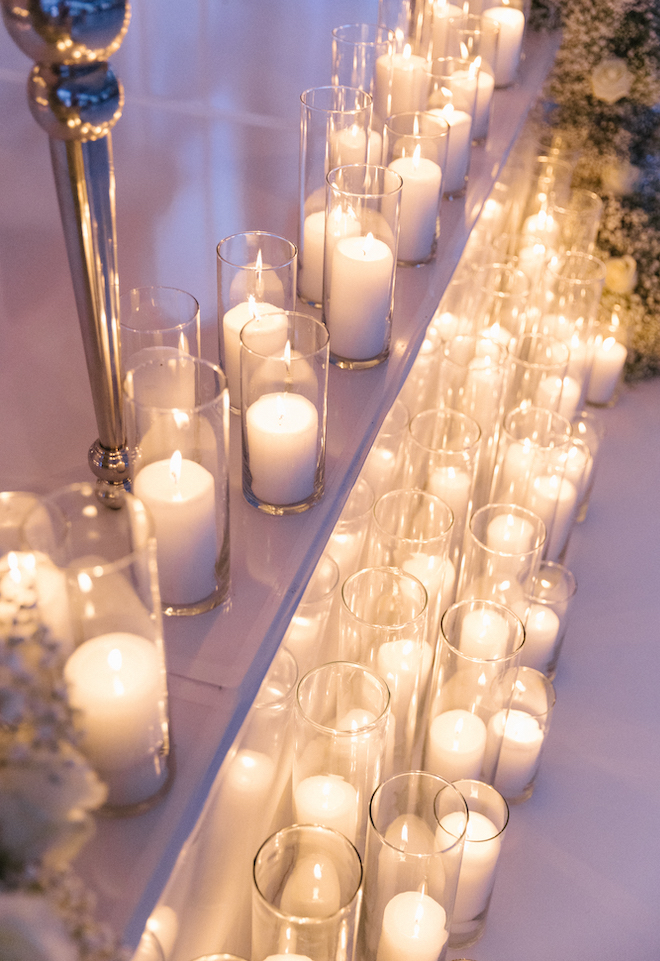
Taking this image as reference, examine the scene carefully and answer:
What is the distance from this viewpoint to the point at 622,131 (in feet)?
6.54

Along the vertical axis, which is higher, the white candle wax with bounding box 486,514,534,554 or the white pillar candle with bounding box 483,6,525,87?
the white pillar candle with bounding box 483,6,525,87

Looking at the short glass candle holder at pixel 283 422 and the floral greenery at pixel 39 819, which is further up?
the floral greenery at pixel 39 819

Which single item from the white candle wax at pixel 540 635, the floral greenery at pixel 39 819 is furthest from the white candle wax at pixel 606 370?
the floral greenery at pixel 39 819

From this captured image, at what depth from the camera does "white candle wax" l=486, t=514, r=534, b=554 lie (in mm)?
1215

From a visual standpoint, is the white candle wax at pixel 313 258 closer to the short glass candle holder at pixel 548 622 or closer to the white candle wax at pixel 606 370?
the short glass candle holder at pixel 548 622

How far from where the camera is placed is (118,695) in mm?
541

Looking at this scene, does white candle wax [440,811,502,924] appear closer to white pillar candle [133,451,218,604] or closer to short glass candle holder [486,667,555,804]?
short glass candle holder [486,667,555,804]

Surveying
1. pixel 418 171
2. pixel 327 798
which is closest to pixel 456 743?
pixel 327 798

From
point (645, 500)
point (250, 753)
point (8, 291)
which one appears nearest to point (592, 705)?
point (645, 500)

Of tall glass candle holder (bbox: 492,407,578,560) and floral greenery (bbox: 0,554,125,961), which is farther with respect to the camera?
tall glass candle holder (bbox: 492,407,578,560)

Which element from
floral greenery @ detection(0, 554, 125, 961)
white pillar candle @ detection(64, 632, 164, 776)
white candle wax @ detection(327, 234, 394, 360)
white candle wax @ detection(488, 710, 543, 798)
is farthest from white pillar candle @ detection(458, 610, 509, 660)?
floral greenery @ detection(0, 554, 125, 961)

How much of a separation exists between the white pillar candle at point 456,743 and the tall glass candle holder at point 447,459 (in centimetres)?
23

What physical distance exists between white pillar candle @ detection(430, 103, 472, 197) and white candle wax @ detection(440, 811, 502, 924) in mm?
837

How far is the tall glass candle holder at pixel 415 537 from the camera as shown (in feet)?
3.43
